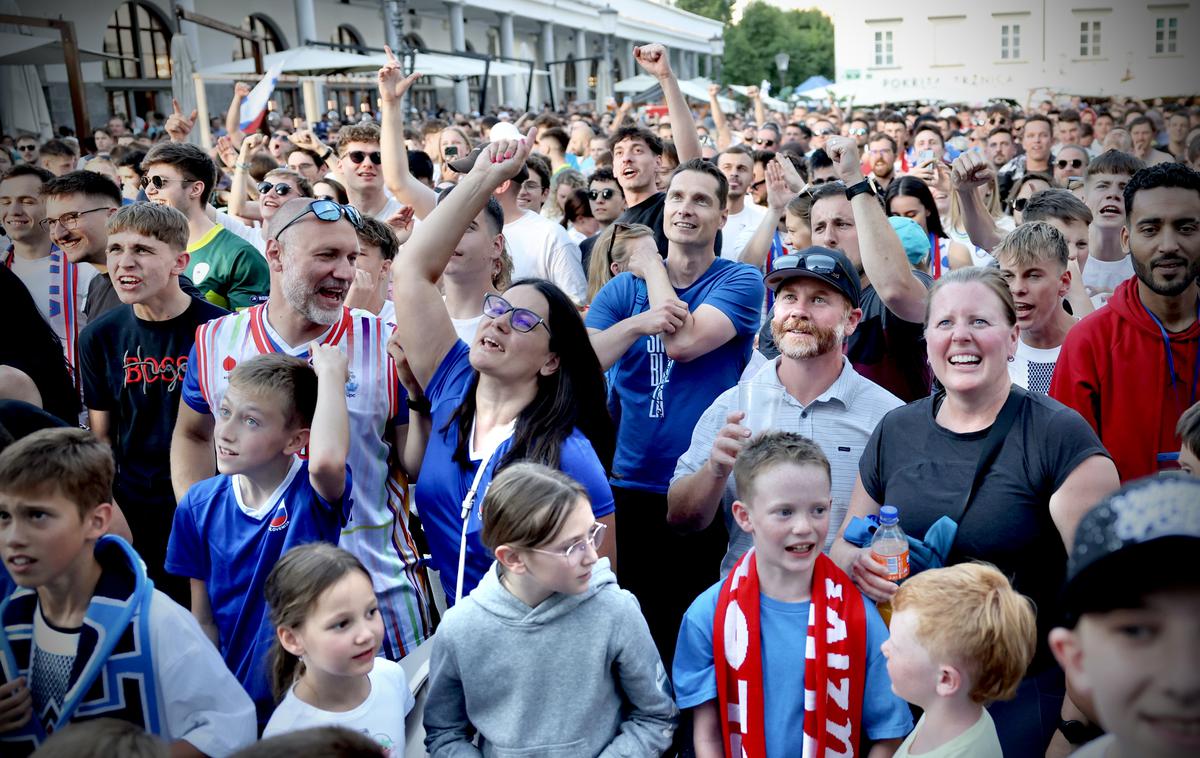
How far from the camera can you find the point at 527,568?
253 centimetres

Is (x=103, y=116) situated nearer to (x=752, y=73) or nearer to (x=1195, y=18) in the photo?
(x=1195, y=18)

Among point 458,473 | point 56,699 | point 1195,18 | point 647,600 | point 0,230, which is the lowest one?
point 647,600

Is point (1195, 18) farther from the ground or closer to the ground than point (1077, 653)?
farther from the ground

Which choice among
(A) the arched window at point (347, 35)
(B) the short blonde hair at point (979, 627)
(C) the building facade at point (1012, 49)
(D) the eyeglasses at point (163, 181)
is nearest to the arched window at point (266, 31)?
(A) the arched window at point (347, 35)

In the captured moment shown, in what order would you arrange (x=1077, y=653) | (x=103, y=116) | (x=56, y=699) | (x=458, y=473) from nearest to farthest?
(x=1077, y=653) → (x=56, y=699) → (x=458, y=473) → (x=103, y=116)

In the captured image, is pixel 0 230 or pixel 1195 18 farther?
pixel 1195 18

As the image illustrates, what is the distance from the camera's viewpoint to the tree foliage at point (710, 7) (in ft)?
330

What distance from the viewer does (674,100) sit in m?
5.93

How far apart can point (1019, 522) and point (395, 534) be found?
1917 mm

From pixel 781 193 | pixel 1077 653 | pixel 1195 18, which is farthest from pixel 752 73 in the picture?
pixel 1077 653

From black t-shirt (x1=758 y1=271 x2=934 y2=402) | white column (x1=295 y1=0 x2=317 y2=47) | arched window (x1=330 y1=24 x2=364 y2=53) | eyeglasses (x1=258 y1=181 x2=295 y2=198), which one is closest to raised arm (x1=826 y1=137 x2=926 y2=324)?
black t-shirt (x1=758 y1=271 x2=934 y2=402)

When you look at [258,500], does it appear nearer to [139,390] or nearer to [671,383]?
[139,390]

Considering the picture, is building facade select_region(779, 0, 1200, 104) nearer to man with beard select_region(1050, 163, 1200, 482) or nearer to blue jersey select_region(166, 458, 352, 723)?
man with beard select_region(1050, 163, 1200, 482)

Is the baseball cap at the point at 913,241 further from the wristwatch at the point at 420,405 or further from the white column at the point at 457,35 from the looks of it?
the white column at the point at 457,35
